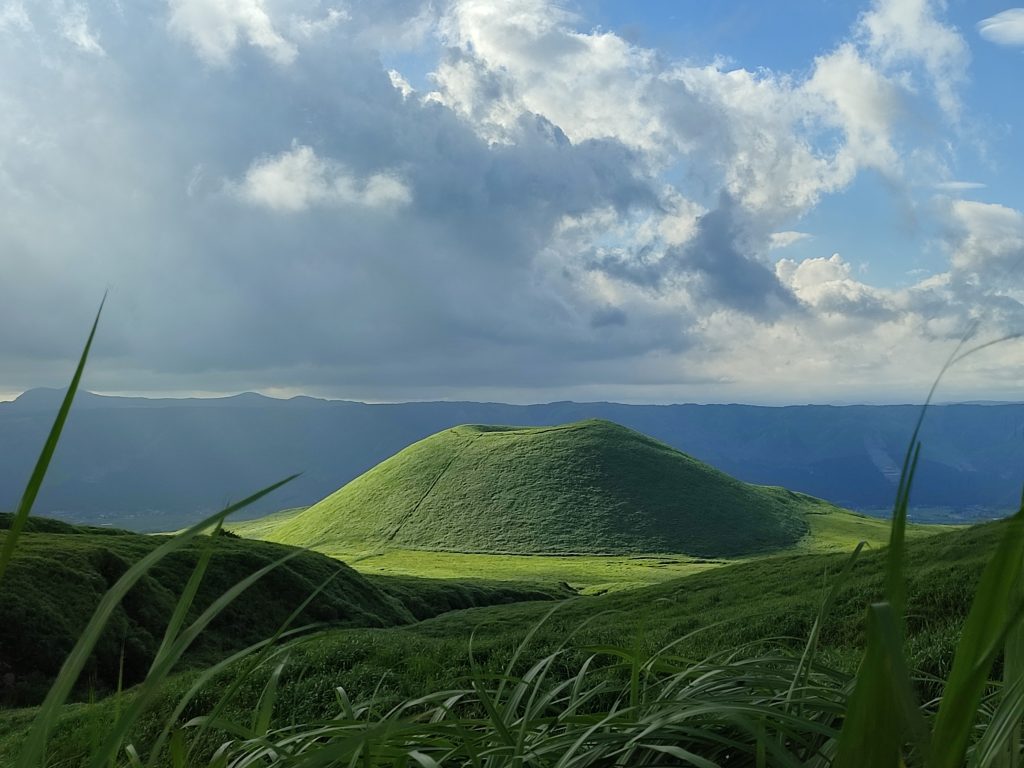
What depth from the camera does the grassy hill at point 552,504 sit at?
4530 inches

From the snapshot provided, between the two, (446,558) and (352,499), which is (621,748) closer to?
(446,558)

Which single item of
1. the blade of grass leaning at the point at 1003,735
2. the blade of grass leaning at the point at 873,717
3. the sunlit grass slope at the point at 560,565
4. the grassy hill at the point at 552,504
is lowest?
the sunlit grass slope at the point at 560,565

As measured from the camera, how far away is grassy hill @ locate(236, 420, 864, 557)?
115 m

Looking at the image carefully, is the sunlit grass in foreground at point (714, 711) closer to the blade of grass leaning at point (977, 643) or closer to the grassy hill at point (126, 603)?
the blade of grass leaning at point (977, 643)

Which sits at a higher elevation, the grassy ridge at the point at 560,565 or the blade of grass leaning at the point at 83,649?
the blade of grass leaning at the point at 83,649

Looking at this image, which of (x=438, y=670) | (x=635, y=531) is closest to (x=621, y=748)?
(x=438, y=670)

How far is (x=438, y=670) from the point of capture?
588 inches

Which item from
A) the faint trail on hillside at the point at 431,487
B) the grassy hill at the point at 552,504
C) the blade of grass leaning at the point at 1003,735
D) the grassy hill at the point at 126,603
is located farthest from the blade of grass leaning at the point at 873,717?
the faint trail on hillside at the point at 431,487

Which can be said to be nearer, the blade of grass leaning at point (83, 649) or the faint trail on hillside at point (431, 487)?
the blade of grass leaning at point (83, 649)

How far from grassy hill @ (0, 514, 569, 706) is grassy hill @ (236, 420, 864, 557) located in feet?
214

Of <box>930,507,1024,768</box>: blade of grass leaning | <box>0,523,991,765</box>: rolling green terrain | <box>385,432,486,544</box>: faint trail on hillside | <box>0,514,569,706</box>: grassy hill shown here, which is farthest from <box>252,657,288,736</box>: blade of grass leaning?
<box>385,432,486,544</box>: faint trail on hillside

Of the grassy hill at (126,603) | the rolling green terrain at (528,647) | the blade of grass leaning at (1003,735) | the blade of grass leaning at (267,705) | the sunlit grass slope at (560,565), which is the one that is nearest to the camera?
the blade of grass leaning at (1003,735)

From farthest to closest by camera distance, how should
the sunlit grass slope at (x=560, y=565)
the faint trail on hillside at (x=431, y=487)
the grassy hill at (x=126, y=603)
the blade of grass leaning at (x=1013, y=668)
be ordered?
the faint trail on hillside at (x=431, y=487) → the sunlit grass slope at (x=560, y=565) → the grassy hill at (x=126, y=603) → the blade of grass leaning at (x=1013, y=668)

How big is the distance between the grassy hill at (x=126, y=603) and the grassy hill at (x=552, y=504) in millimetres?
65334
